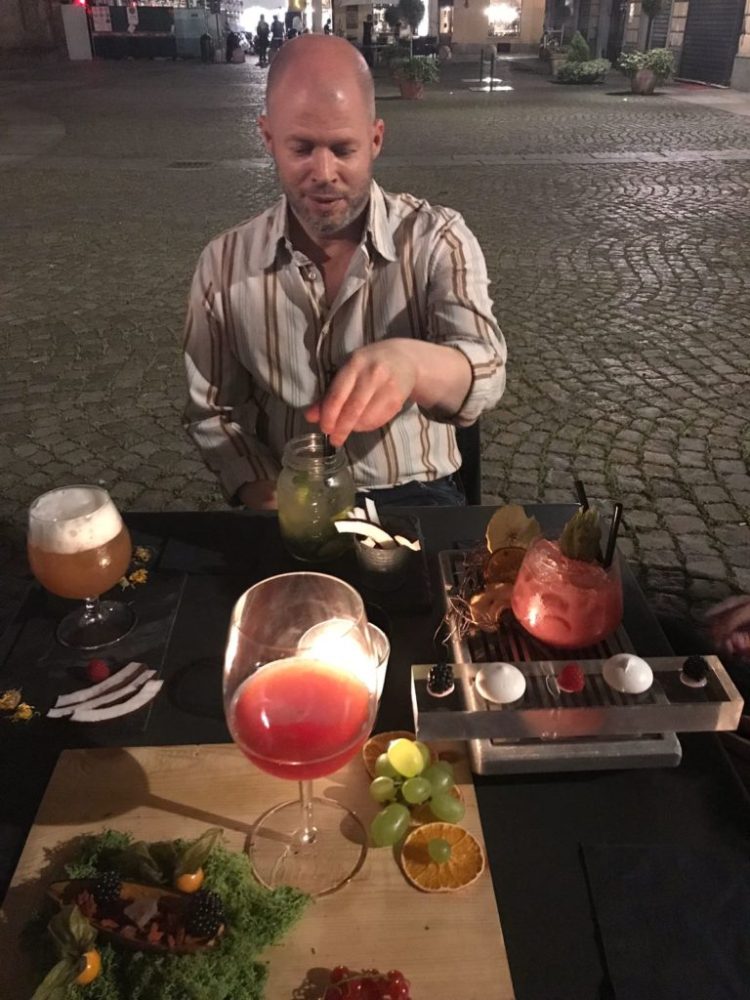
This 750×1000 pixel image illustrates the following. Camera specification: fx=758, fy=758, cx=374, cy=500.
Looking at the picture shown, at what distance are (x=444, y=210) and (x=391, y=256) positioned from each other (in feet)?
0.99

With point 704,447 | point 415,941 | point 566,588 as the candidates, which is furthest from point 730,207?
point 415,941

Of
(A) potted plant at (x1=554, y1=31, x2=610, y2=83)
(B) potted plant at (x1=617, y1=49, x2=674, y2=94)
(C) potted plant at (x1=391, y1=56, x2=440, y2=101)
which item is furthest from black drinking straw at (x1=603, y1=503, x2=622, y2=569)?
(A) potted plant at (x1=554, y1=31, x2=610, y2=83)

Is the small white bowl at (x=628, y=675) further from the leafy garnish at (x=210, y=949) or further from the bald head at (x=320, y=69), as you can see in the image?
the bald head at (x=320, y=69)

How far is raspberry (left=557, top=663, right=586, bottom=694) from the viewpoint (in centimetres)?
124

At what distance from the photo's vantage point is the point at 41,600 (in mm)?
1664

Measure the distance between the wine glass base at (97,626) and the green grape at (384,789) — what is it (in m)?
0.64

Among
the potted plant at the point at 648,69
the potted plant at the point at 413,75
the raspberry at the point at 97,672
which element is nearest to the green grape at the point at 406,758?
the raspberry at the point at 97,672

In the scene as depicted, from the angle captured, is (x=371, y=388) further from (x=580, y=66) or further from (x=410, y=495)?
(x=580, y=66)

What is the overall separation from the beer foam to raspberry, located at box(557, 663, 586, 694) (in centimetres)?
91

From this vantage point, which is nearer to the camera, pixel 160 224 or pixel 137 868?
pixel 137 868

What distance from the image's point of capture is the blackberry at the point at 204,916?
3.17ft

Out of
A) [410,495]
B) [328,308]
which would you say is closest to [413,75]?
[328,308]

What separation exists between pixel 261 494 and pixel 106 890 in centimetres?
146

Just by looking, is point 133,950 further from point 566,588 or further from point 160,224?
point 160,224
